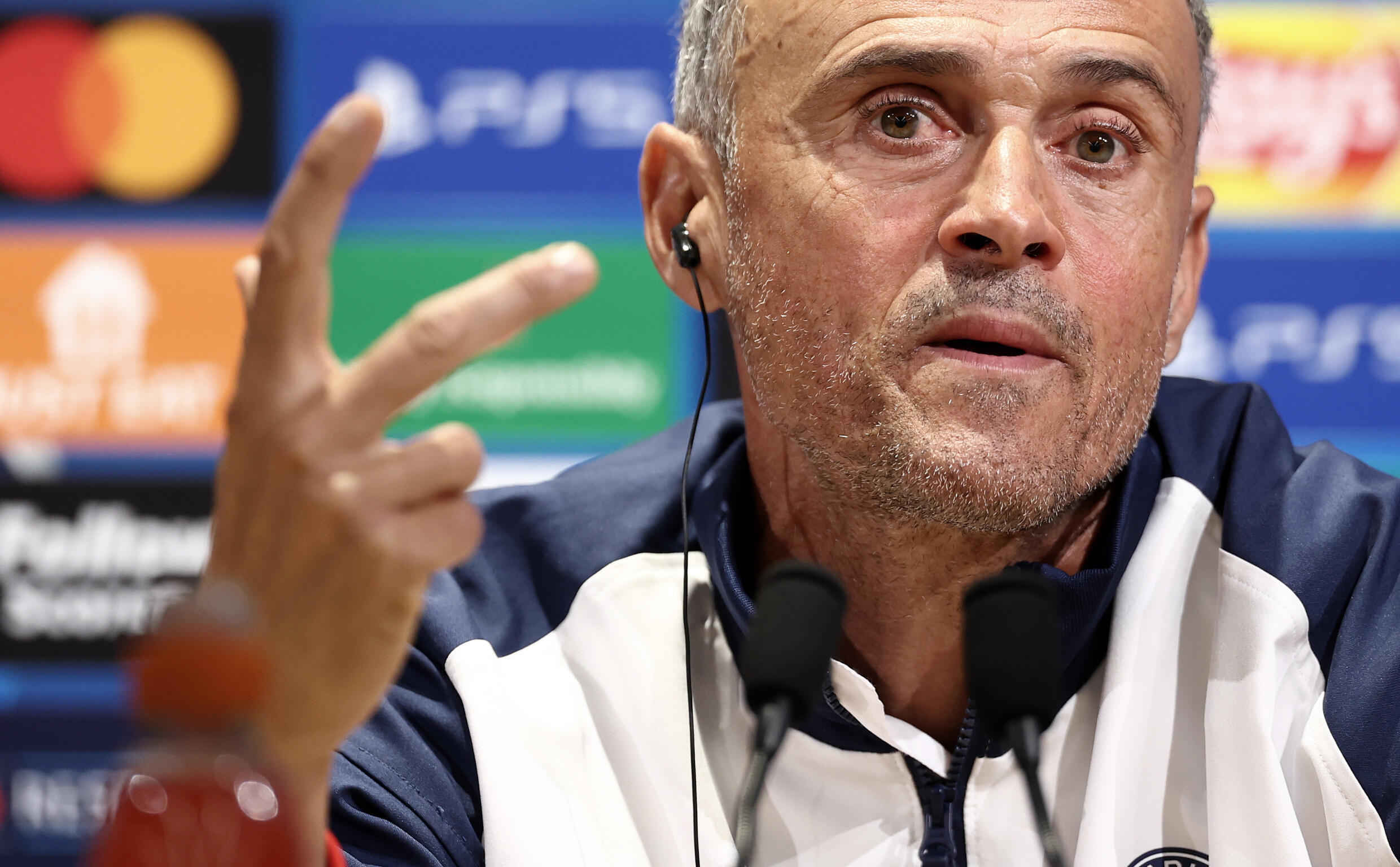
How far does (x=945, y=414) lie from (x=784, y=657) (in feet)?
1.52

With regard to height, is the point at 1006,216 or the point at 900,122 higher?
the point at 900,122

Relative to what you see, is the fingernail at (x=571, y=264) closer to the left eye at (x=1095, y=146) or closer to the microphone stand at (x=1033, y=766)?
the microphone stand at (x=1033, y=766)

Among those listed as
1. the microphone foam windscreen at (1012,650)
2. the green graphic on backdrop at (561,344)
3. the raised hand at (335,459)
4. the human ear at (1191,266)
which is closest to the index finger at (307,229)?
the raised hand at (335,459)

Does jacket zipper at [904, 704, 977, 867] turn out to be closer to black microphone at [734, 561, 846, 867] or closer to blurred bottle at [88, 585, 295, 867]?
black microphone at [734, 561, 846, 867]

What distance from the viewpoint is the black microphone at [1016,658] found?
80 centimetres

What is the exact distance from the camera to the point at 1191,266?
1.56 m

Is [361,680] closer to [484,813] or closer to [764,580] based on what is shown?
[764,580]

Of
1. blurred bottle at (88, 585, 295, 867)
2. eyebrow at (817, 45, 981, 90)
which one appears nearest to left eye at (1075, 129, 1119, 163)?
eyebrow at (817, 45, 981, 90)

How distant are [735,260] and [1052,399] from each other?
0.39 m

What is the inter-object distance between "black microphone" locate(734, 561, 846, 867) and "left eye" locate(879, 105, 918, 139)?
24.2 inches

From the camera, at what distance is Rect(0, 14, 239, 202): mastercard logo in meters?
2.64

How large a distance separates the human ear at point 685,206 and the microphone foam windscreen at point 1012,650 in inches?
28.4

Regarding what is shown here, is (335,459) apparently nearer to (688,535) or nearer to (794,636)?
(794,636)

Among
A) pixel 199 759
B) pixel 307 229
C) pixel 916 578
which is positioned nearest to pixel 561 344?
pixel 916 578
